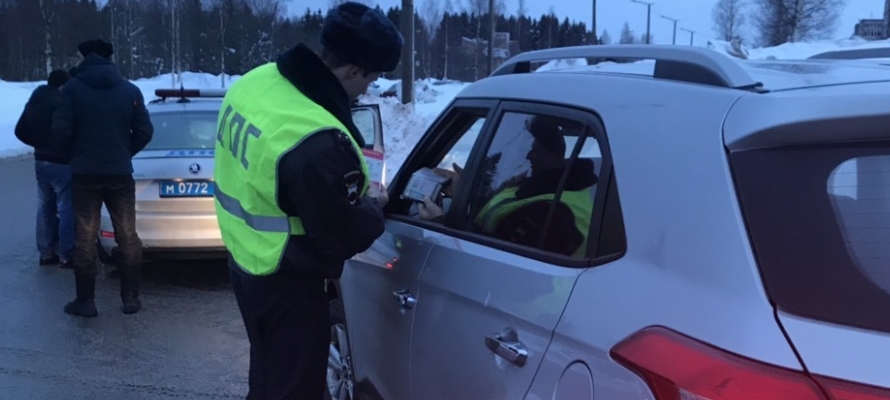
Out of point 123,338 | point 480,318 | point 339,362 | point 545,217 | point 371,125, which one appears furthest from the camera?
point 371,125

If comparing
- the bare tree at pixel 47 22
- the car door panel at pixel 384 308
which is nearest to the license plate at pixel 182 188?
the car door panel at pixel 384 308

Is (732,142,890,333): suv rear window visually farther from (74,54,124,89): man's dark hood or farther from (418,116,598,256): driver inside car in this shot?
(74,54,124,89): man's dark hood

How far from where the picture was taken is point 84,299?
235 inches

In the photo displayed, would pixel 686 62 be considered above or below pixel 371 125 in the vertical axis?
above

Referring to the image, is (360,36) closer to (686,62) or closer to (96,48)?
(686,62)

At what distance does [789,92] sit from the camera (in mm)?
1785

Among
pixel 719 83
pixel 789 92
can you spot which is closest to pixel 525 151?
pixel 719 83

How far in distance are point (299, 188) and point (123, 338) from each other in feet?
12.0

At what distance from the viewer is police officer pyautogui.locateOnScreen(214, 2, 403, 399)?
8.45 feet

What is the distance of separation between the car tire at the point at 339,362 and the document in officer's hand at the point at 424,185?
69cm

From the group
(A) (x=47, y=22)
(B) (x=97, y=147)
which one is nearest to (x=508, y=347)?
(B) (x=97, y=147)

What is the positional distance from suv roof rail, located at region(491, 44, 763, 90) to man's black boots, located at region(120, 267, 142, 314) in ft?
15.0

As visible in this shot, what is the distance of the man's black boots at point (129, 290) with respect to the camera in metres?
6.11

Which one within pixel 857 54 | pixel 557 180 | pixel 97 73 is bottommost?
pixel 557 180
